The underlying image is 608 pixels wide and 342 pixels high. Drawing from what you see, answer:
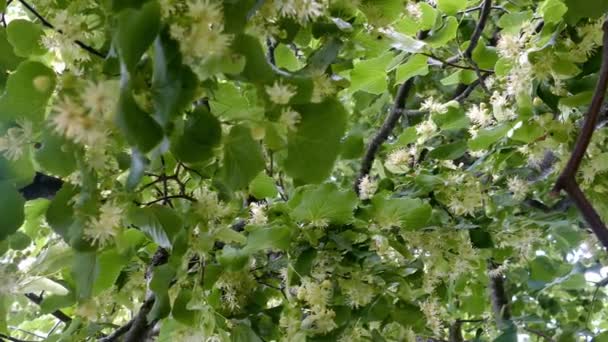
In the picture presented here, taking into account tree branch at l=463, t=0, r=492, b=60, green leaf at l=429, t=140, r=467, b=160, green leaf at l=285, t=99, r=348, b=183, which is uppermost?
green leaf at l=285, t=99, r=348, b=183

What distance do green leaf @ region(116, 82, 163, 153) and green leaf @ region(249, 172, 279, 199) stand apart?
0.55 metres

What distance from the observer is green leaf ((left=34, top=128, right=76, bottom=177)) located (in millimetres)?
713

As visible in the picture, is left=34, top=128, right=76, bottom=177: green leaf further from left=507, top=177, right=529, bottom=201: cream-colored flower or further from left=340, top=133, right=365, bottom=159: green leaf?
left=507, top=177, right=529, bottom=201: cream-colored flower

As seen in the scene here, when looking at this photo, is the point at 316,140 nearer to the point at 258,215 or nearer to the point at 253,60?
the point at 253,60

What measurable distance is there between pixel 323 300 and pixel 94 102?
2.03 feet

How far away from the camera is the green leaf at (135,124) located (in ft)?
1.93

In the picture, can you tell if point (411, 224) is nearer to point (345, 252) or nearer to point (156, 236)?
point (345, 252)

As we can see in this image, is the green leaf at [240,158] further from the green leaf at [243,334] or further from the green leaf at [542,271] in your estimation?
the green leaf at [542,271]

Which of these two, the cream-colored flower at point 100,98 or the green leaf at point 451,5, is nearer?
the cream-colored flower at point 100,98

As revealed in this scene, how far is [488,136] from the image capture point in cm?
129

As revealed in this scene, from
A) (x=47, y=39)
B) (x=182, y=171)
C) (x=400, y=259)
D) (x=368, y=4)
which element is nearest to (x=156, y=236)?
(x=182, y=171)

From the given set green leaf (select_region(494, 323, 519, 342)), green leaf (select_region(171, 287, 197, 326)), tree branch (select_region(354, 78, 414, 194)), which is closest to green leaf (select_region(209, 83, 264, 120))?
green leaf (select_region(171, 287, 197, 326))

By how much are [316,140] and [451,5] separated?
2.12 ft

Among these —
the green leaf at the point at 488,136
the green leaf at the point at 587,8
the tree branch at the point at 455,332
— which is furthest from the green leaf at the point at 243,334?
the tree branch at the point at 455,332
